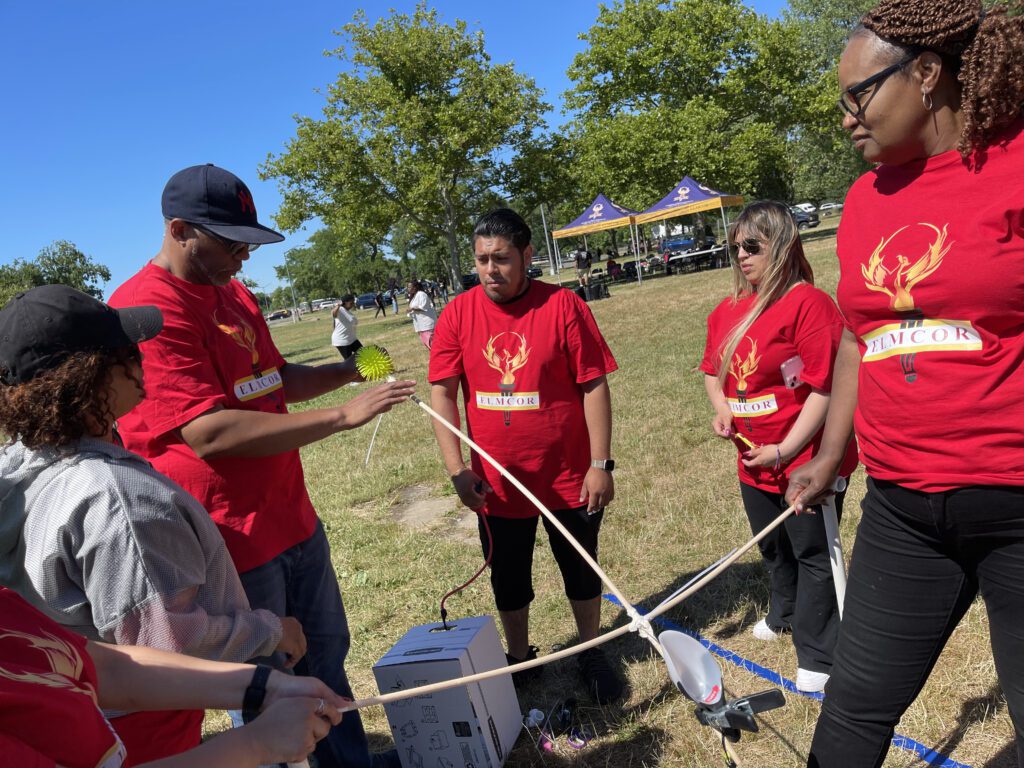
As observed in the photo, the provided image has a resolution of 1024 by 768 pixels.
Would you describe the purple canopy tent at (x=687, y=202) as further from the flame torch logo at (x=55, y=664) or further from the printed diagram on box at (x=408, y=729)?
the flame torch logo at (x=55, y=664)

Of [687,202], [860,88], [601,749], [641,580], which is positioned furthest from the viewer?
[687,202]

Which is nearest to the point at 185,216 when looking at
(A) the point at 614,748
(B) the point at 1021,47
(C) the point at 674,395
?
(B) the point at 1021,47

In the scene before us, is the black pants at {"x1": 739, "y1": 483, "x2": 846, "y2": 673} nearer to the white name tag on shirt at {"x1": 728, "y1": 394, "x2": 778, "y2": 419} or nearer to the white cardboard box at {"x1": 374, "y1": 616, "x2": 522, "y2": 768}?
the white name tag on shirt at {"x1": 728, "y1": 394, "x2": 778, "y2": 419}

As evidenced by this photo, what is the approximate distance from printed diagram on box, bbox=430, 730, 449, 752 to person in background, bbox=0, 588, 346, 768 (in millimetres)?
1357

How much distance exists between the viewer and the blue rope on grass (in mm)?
2793

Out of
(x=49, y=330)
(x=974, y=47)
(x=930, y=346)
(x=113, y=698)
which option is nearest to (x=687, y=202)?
(x=974, y=47)

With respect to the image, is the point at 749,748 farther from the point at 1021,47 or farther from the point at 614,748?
the point at 1021,47

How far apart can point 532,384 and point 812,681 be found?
5.94 ft

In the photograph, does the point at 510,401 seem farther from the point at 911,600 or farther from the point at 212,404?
the point at 911,600

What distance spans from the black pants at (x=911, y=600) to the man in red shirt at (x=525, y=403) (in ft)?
4.66

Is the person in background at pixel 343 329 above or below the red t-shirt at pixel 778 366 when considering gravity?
above

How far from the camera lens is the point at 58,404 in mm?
1708

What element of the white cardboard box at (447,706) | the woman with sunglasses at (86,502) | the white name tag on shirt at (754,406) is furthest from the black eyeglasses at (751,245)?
the woman with sunglasses at (86,502)

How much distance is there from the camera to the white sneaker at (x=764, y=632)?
12.5ft
